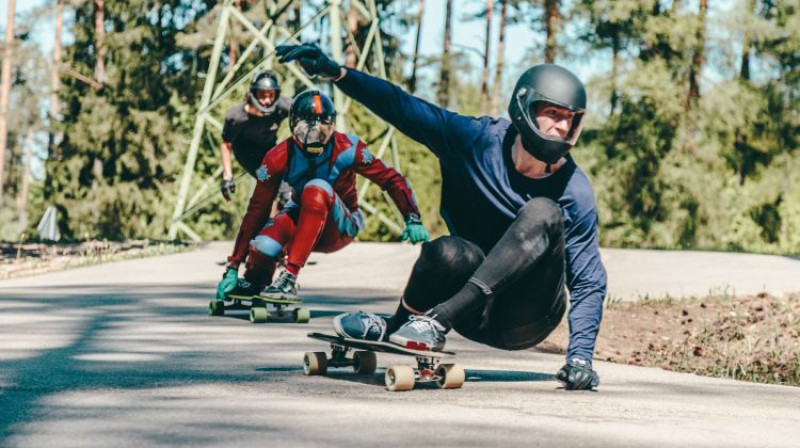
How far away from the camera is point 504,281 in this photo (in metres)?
4.98

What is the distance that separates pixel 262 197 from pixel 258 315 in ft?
2.81

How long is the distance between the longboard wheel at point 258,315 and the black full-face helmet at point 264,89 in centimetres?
286

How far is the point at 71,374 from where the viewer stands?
216 inches

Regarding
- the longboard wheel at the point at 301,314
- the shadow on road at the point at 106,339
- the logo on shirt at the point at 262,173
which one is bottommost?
the shadow on road at the point at 106,339

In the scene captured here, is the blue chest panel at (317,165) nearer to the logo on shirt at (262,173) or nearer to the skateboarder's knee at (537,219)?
the logo on shirt at (262,173)

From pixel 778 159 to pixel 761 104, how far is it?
2048mm

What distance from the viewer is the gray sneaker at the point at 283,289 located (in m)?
Result: 8.41

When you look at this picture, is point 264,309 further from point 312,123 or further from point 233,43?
point 233,43

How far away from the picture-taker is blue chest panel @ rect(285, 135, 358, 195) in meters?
8.41

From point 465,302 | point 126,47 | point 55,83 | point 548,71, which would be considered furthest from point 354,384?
point 55,83

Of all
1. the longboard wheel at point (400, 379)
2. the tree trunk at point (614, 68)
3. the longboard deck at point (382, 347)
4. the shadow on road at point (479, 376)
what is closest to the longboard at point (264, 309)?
the shadow on road at point (479, 376)

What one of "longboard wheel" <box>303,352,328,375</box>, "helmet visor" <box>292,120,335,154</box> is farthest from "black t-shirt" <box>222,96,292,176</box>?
"longboard wheel" <box>303,352,328,375</box>

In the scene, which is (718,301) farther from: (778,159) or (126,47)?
(126,47)

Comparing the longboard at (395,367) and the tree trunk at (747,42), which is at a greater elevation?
the tree trunk at (747,42)
